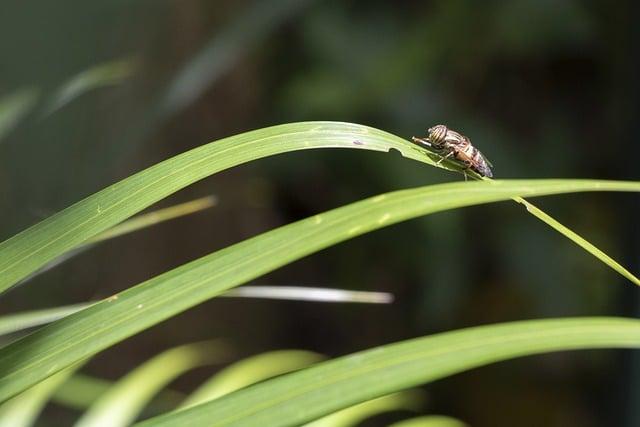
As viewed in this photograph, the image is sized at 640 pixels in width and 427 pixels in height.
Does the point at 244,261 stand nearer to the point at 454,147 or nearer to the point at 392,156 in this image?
the point at 454,147

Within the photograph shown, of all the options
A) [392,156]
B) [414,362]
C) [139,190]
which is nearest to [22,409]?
[139,190]

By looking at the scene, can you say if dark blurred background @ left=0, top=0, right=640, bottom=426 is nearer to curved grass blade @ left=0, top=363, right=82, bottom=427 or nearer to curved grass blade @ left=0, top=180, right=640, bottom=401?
curved grass blade @ left=0, top=363, right=82, bottom=427

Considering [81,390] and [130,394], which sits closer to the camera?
[130,394]

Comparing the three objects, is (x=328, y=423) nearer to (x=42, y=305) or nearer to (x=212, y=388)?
(x=212, y=388)

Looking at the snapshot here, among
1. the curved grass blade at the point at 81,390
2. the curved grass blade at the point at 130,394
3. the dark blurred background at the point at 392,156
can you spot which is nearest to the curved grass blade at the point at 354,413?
the curved grass blade at the point at 130,394

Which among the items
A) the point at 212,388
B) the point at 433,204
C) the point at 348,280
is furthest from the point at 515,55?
the point at 433,204

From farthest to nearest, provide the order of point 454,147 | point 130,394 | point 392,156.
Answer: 1. point 392,156
2. point 130,394
3. point 454,147
